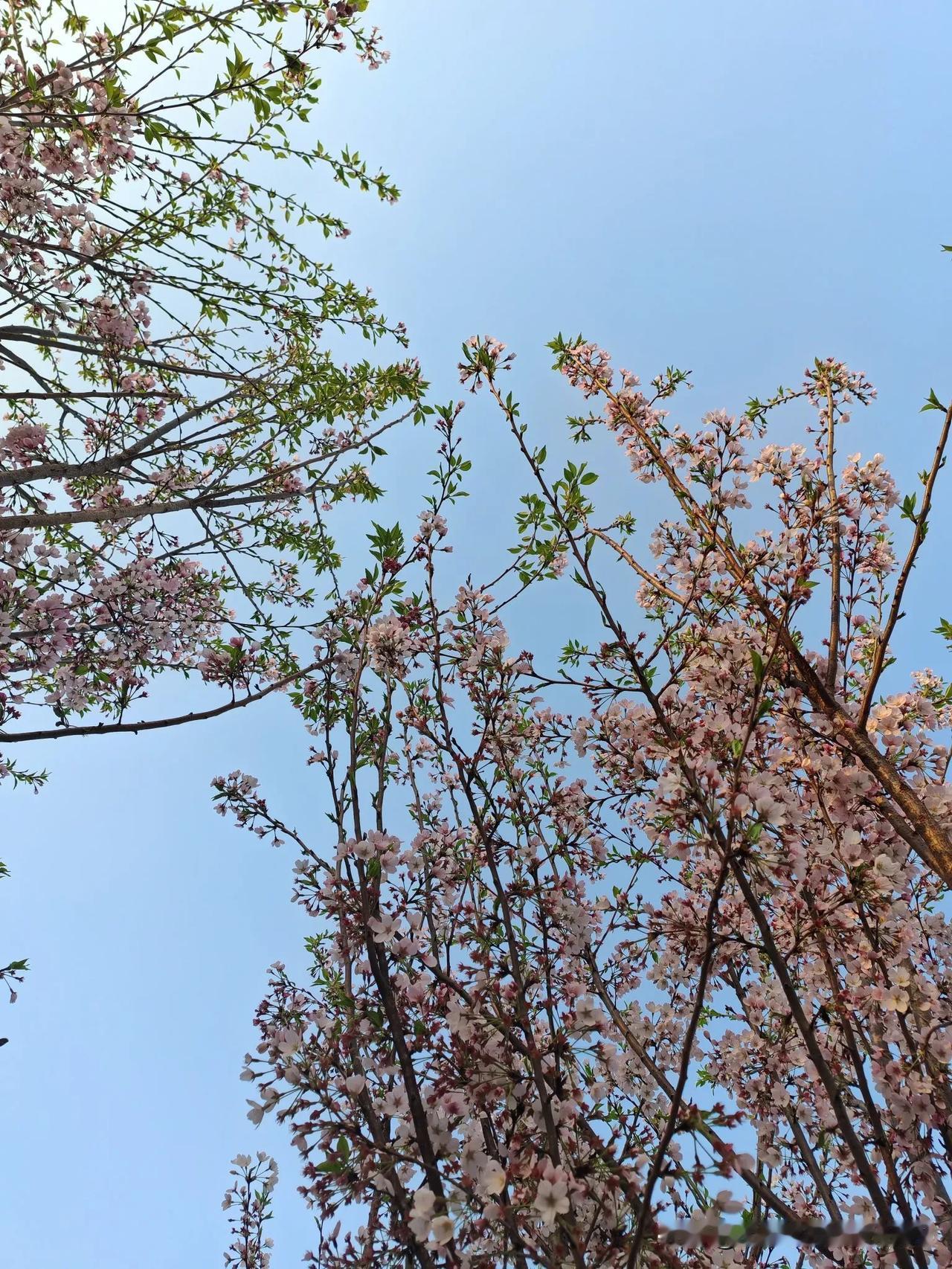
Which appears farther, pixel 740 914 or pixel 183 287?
pixel 183 287

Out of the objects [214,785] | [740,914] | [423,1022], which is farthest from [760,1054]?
[214,785]

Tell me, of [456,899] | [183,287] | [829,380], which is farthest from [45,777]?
[829,380]

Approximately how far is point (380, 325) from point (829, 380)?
14.4 feet

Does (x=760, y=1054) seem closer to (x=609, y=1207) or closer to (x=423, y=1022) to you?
(x=609, y=1207)

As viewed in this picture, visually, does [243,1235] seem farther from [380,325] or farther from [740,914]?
→ [380,325]

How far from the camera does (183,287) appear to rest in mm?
5426

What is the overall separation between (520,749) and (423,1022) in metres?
1.45

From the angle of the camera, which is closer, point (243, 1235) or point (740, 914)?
point (740, 914)

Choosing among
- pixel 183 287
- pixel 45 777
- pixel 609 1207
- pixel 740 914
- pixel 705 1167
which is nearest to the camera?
pixel 705 1167

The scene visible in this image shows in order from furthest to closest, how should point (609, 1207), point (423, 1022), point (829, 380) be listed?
point (829, 380) → point (423, 1022) → point (609, 1207)

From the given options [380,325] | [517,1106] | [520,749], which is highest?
[380,325]

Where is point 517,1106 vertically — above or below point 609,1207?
above

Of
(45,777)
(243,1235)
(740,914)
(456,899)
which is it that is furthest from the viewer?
(45,777)

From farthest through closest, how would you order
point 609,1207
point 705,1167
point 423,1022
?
point 423,1022
point 609,1207
point 705,1167
